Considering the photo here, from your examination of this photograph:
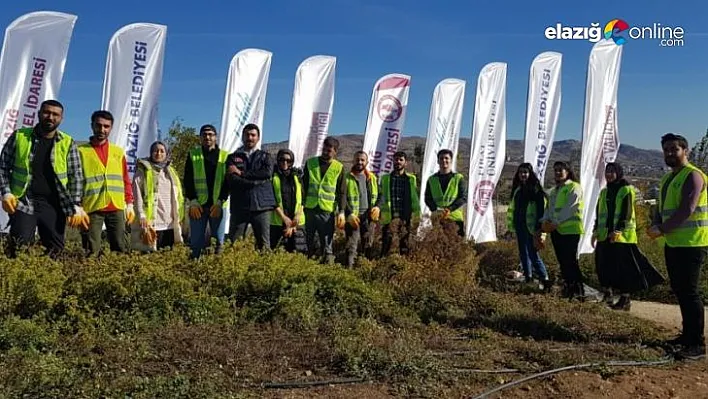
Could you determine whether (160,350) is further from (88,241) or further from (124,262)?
(88,241)

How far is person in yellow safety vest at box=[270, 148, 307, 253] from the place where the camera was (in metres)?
7.44

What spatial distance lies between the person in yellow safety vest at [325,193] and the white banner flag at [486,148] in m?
5.29

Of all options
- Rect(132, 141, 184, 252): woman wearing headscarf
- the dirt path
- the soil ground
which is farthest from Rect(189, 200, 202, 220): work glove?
the dirt path

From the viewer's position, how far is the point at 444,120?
13039mm

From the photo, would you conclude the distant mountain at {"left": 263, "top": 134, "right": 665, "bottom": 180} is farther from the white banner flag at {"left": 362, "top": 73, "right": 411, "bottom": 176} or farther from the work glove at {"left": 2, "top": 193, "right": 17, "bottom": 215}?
the work glove at {"left": 2, "top": 193, "right": 17, "bottom": 215}

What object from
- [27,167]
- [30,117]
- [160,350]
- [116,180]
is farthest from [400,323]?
[30,117]

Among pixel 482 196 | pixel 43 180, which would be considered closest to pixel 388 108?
pixel 482 196

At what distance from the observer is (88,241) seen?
6.23 m

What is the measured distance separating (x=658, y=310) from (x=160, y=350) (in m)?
6.43

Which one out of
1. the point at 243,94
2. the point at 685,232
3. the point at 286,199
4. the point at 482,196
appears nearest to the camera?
the point at 685,232

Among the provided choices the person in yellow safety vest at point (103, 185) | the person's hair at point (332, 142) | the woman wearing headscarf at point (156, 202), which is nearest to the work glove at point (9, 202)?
the person in yellow safety vest at point (103, 185)

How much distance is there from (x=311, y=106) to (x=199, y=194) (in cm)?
508

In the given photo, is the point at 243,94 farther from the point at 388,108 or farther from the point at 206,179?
the point at 206,179

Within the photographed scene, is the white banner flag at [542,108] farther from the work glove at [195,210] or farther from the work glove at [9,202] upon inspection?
the work glove at [9,202]
